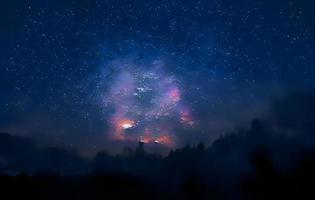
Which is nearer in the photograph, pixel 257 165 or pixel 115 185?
pixel 257 165

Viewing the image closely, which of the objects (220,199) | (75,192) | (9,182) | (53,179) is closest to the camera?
(9,182)

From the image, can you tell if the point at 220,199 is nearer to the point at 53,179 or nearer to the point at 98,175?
the point at 98,175

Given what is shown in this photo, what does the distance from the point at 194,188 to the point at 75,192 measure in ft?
217

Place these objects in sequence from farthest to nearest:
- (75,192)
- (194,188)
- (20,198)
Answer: (75,192) → (20,198) → (194,188)

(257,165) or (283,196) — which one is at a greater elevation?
(257,165)

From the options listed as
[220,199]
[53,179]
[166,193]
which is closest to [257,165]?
[220,199]

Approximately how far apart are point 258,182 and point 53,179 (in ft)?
339

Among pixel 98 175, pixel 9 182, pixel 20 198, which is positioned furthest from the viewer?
pixel 98 175

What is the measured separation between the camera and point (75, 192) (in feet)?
399

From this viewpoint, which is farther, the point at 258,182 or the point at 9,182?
the point at 9,182

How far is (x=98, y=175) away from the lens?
130625 mm

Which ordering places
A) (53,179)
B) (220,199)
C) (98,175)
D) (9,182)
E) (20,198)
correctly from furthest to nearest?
(53,179) → (98,175) → (220,199) → (9,182) → (20,198)

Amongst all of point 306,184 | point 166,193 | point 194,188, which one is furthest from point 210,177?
point 306,184

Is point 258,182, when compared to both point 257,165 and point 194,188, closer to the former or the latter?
point 257,165
